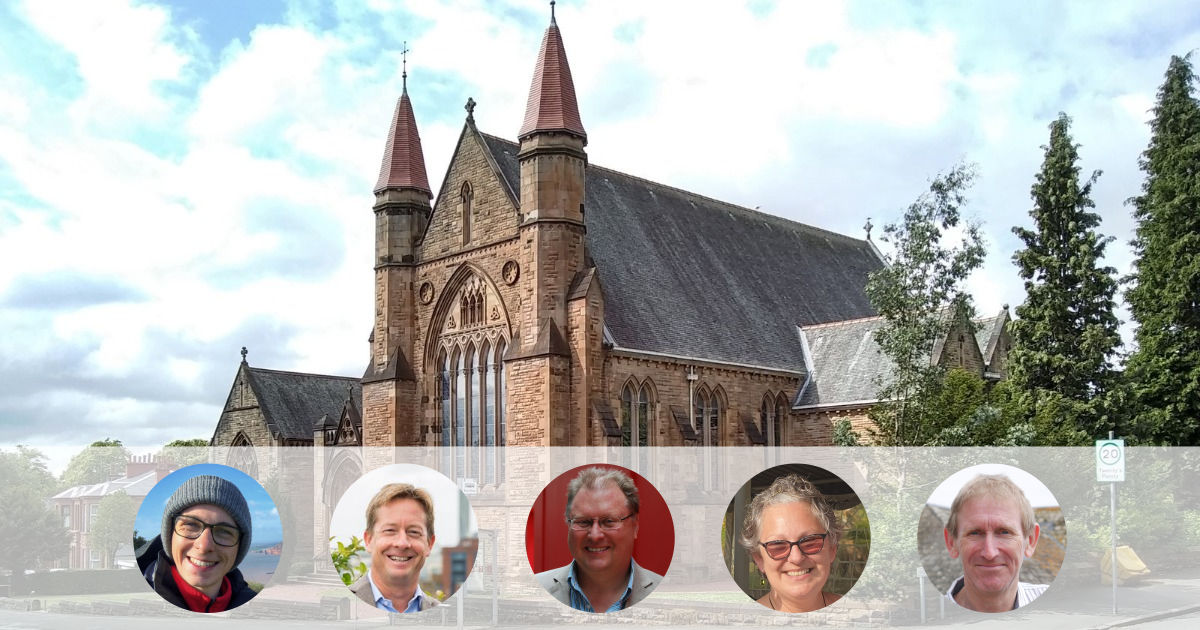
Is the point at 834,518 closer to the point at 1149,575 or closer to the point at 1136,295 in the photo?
the point at 1149,575

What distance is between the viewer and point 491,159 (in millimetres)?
35312

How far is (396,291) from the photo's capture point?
37.7 metres

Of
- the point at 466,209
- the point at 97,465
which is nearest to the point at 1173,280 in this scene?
the point at 466,209

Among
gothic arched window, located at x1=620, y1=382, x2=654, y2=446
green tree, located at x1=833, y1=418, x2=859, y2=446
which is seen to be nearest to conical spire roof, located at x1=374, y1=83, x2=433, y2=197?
A: gothic arched window, located at x1=620, y1=382, x2=654, y2=446

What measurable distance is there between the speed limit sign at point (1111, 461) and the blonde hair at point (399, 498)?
17.6m

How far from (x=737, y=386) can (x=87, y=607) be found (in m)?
21.1

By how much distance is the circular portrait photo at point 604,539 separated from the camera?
44.1 feet

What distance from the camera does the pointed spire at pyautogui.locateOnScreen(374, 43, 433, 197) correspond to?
Answer: 3838cm

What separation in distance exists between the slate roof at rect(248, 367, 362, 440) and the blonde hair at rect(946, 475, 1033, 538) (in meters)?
37.1

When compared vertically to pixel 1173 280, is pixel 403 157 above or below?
A: above

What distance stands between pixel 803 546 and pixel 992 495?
3.10m

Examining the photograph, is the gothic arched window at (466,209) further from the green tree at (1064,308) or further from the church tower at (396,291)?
the green tree at (1064,308)

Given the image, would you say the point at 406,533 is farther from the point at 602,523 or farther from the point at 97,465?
the point at 97,465

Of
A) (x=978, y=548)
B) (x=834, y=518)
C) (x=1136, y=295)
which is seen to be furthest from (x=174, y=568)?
(x=1136, y=295)
